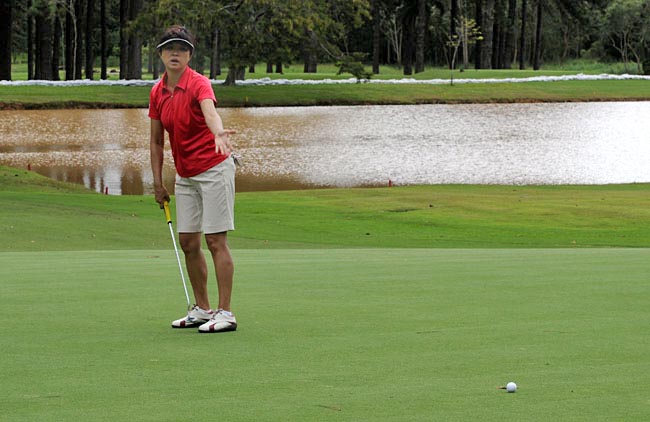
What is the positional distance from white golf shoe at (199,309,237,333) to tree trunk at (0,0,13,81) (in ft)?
226

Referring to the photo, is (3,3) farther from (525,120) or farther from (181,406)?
(181,406)

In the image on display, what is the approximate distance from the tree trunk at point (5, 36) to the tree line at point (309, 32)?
80 millimetres

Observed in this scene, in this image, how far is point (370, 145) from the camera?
4828cm

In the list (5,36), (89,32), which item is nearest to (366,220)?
(5,36)

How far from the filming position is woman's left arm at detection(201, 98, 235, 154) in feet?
23.7

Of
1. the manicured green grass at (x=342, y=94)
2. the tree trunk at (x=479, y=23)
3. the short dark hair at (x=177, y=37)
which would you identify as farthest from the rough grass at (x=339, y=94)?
the short dark hair at (x=177, y=37)

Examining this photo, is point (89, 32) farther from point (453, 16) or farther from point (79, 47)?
point (453, 16)

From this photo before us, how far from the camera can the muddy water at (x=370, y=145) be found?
1502 inches

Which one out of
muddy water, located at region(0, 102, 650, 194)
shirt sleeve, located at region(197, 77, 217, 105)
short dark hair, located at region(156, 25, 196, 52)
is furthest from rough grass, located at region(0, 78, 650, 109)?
shirt sleeve, located at region(197, 77, 217, 105)

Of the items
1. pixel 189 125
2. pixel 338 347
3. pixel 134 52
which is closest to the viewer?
pixel 338 347

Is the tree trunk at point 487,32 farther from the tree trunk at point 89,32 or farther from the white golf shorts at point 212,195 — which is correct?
the white golf shorts at point 212,195

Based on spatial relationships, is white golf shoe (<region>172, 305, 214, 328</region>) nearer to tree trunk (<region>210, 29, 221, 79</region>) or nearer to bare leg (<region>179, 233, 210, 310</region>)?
bare leg (<region>179, 233, 210, 310</region>)

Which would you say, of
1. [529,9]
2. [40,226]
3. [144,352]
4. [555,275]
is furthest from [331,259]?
[529,9]

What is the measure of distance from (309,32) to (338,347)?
65.6 metres
